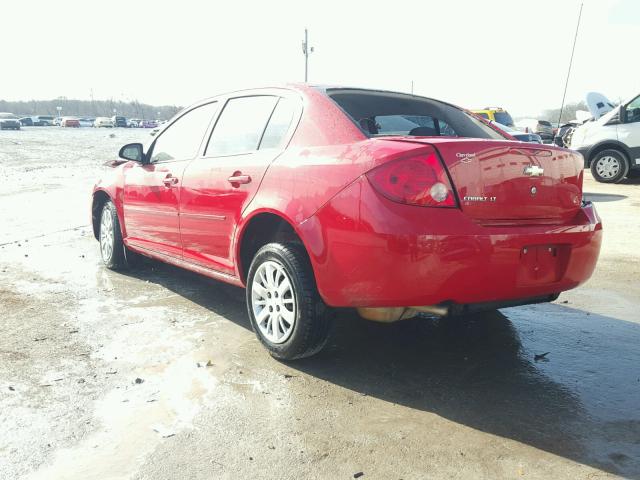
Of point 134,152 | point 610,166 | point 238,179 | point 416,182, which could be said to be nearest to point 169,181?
point 134,152

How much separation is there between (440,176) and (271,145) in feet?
4.00

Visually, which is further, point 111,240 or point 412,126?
point 111,240

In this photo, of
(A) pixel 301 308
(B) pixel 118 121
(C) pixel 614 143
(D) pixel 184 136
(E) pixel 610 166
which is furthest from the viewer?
(B) pixel 118 121

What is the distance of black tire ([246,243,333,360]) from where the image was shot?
3248mm

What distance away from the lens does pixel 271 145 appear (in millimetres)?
3660

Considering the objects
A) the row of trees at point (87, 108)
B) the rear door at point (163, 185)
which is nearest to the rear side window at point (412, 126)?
the rear door at point (163, 185)

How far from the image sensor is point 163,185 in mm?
4625

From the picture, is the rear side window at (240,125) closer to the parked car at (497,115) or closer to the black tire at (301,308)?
the black tire at (301,308)

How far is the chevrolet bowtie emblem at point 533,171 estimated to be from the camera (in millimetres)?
3092

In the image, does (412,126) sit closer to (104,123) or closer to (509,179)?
(509,179)

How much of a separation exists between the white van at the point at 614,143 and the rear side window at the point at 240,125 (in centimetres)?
1154

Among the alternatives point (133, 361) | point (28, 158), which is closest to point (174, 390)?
point (133, 361)

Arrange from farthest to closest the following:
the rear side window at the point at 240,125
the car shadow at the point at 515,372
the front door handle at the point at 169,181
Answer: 1. the front door handle at the point at 169,181
2. the rear side window at the point at 240,125
3. the car shadow at the point at 515,372

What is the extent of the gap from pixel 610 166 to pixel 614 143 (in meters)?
0.54
